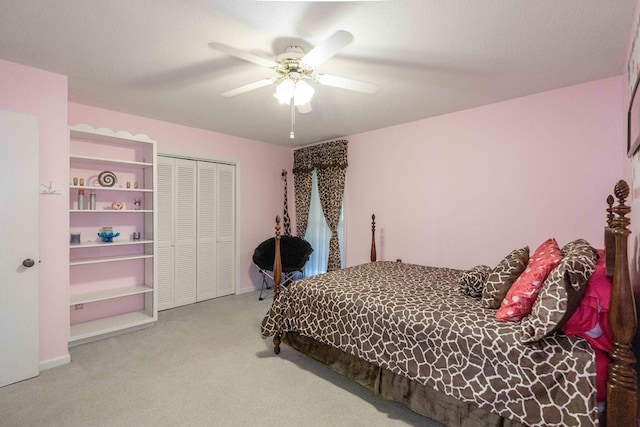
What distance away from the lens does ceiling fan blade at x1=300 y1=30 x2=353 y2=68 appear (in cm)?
154

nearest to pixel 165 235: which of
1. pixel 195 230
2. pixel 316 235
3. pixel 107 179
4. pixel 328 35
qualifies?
pixel 195 230

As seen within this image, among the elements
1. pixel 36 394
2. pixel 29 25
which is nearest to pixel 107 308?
pixel 36 394

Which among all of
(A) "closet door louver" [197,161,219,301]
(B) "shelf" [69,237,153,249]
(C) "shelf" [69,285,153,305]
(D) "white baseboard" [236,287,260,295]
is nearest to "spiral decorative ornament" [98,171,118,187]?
(B) "shelf" [69,237,153,249]

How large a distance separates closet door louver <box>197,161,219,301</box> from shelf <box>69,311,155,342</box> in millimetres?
1000

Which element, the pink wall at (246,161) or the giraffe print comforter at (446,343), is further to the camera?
the pink wall at (246,161)

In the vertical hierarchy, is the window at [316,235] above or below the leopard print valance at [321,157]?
below

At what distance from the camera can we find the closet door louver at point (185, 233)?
420 centimetres

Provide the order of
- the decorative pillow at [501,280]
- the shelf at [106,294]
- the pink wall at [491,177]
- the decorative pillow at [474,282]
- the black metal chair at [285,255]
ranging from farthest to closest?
1. the black metal chair at [285,255]
2. the shelf at [106,294]
3. the pink wall at [491,177]
4. the decorative pillow at [474,282]
5. the decorative pillow at [501,280]

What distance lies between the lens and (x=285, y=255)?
4.89 metres

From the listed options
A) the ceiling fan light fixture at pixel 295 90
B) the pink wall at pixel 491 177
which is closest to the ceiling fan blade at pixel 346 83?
the ceiling fan light fixture at pixel 295 90

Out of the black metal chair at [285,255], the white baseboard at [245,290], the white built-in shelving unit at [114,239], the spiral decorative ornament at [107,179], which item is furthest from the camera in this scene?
the white baseboard at [245,290]

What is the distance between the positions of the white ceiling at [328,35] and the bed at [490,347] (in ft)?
3.83

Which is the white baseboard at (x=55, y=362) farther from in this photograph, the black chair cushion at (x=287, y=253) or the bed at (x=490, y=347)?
the black chair cushion at (x=287, y=253)

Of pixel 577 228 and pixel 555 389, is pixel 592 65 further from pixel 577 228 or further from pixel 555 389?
pixel 555 389
